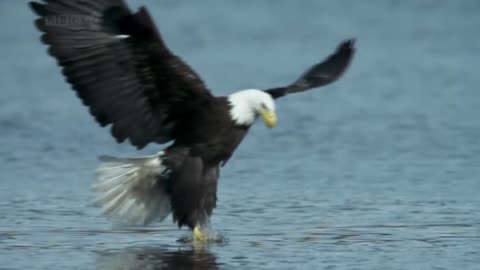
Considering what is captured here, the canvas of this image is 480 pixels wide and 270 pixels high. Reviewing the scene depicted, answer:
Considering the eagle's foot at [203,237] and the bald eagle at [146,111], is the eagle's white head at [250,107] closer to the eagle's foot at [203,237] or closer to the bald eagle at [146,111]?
the bald eagle at [146,111]

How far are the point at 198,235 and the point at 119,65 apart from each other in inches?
40.8

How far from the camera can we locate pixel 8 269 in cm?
679

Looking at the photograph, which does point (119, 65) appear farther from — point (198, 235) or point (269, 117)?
point (198, 235)

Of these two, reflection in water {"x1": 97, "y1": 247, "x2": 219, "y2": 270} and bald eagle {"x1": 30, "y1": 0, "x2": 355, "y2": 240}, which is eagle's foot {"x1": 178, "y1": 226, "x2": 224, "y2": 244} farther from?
reflection in water {"x1": 97, "y1": 247, "x2": 219, "y2": 270}

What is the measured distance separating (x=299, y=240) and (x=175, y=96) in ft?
3.46

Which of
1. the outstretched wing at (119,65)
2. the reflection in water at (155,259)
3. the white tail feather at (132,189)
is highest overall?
the outstretched wing at (119,65)

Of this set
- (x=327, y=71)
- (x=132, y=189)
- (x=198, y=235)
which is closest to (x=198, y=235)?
(x=198, y=235)

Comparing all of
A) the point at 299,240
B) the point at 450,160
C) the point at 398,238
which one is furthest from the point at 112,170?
the point at 450,160

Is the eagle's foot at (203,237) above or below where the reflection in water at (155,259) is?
above

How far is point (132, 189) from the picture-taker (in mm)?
7918

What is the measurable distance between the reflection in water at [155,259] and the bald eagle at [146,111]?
0.42 meters

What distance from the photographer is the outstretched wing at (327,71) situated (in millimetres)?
8547

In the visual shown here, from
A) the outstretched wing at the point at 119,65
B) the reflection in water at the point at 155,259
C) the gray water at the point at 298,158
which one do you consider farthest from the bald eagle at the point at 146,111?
the reflection in water at the point at 155,259

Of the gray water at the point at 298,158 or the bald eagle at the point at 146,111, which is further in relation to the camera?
the bald eagle at the point at 146,111
